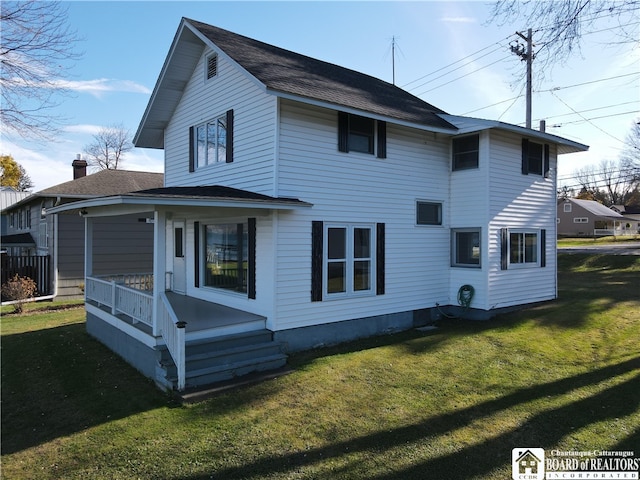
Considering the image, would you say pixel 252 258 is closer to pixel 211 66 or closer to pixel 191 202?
pixel 191 202

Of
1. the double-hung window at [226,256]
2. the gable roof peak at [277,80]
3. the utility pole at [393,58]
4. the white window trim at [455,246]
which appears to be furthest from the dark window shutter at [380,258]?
the utility pole at [393,58]

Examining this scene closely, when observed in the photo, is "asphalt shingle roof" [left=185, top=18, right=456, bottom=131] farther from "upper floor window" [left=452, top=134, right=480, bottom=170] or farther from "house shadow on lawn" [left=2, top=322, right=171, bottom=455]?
"house shadow on lawn" [left=2, top=322, right=171, bottom=455]

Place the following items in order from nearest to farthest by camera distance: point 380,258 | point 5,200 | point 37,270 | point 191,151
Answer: point 380,258 → point 191,151 → point 37,270 → point 5,200

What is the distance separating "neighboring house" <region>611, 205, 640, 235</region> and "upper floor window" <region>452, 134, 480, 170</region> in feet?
201

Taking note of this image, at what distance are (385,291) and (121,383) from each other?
230 inches

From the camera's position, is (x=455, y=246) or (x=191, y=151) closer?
(x=191, y=151)

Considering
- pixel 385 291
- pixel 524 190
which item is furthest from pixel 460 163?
pixel 385 291

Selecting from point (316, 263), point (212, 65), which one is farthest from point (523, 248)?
point (212, 65)

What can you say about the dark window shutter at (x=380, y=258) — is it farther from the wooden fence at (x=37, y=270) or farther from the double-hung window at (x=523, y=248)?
the wooden fence at (x=37, y=270)

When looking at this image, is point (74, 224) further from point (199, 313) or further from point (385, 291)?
point (385, 291)

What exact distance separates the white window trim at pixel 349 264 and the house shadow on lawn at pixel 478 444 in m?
3.85

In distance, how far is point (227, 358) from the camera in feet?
24.0

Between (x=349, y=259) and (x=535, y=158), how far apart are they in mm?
7031

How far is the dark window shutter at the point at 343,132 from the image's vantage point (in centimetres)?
941
